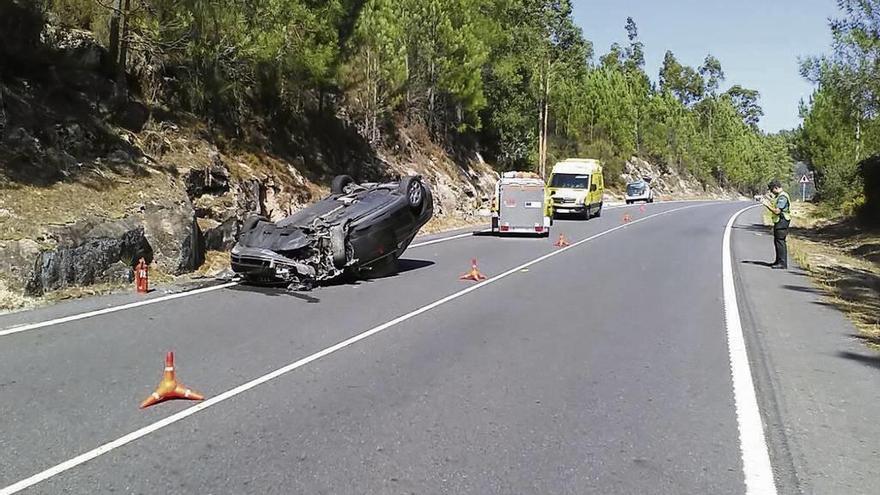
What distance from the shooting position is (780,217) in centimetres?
1739

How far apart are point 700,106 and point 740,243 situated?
348ft

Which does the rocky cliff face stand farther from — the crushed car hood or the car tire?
the crushed car hood

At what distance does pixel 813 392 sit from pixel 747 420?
4.35ft

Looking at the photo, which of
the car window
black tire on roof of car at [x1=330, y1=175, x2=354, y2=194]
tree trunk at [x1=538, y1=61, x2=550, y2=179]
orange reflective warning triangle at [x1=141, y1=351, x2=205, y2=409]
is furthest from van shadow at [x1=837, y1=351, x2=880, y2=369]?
the car window

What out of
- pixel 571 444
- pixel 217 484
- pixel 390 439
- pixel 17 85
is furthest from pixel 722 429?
pixel 17 85

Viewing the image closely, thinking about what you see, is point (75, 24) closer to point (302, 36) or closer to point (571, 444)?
point (302, 36)

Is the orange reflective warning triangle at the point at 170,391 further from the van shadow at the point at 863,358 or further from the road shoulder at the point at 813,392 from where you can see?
the van shadow at the point at 863,358

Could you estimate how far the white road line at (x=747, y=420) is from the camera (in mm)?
5020

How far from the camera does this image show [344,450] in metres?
5.41

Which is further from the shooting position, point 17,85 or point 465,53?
point 465,53

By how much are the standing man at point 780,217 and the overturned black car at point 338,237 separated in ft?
25.8

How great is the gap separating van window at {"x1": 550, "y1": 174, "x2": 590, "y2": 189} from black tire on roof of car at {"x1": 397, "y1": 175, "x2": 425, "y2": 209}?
22.9 meters

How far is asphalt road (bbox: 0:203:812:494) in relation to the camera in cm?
501

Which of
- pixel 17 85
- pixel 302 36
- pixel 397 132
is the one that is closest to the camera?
pixel 17 85
